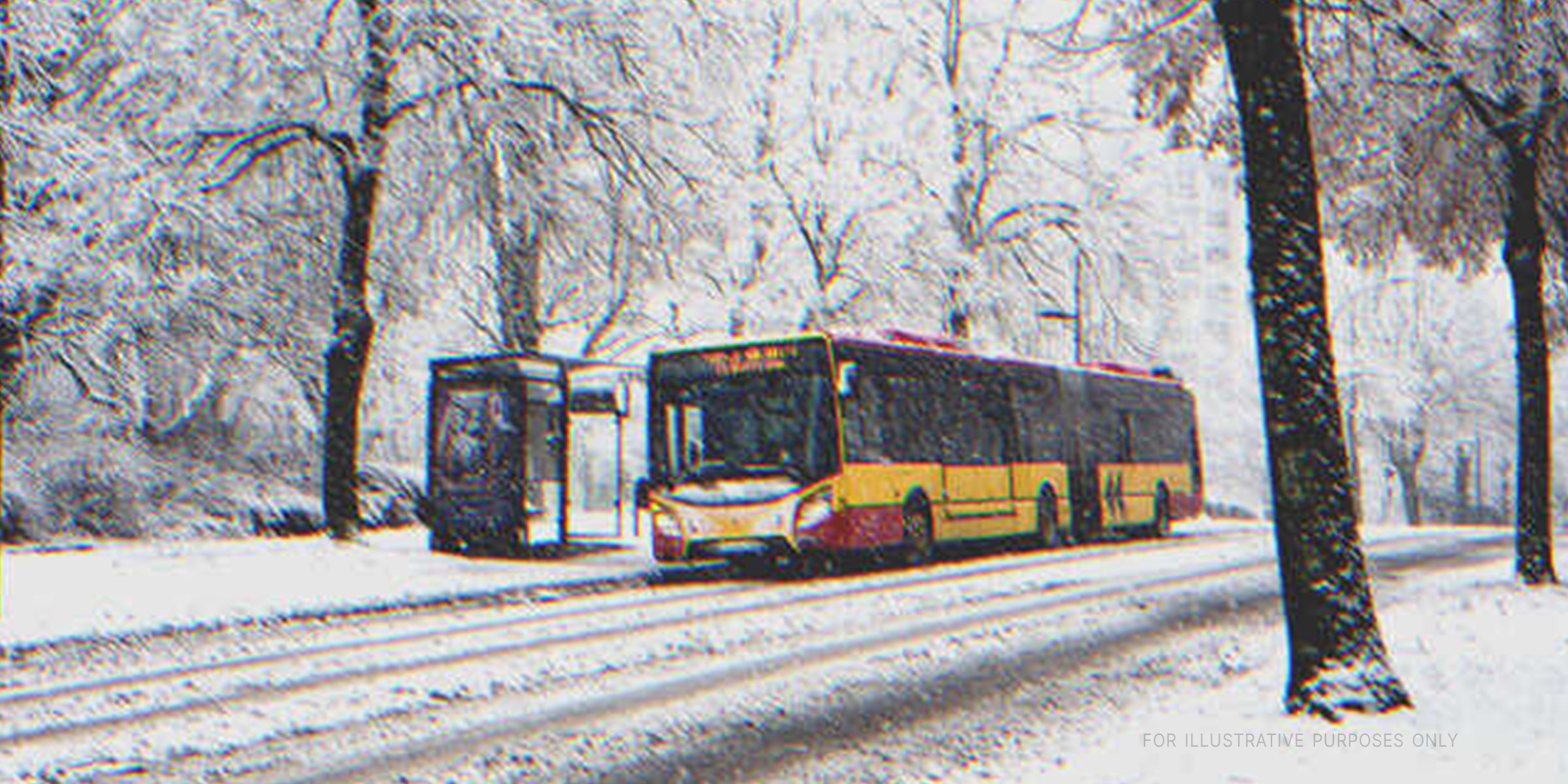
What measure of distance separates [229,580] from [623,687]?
27.6 feet

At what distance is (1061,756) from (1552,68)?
1015cm

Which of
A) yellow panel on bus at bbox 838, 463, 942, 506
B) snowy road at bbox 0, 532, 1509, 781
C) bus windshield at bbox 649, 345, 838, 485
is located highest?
bus windshield at bbox 649, 345, 838, 485

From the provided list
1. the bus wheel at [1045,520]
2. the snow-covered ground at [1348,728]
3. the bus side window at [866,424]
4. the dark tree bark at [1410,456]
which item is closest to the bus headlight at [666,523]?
the bus side window at [866,424]

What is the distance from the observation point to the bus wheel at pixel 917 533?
1889 cm

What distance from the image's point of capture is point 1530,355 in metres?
14.5

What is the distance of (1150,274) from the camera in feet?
122

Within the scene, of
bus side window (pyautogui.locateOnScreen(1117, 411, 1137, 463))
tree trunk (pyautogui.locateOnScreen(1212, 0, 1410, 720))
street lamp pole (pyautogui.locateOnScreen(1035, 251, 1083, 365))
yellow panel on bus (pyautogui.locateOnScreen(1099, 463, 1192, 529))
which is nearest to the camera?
tree trunk (pyautogui.locateOnScreen(1212, 0, 1410, 720))

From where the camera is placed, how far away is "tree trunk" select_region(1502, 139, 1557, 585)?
14.4m

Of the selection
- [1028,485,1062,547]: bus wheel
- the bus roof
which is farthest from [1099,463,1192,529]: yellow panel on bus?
[1028,485,1062,547]: bus wheel

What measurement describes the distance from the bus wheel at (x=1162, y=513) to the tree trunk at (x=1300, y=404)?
777 inches

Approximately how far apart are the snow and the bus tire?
388 inches

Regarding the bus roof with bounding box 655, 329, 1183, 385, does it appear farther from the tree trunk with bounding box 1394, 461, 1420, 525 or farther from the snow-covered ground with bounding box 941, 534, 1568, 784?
the tree trunk with bounding box 1394, 461, 1420, 525

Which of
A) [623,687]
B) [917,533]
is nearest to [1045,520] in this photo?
[917,533]

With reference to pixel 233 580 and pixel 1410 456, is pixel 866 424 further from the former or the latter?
pixel 1410 456
